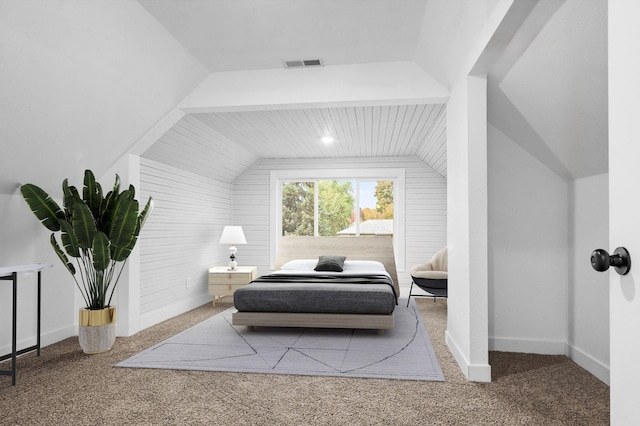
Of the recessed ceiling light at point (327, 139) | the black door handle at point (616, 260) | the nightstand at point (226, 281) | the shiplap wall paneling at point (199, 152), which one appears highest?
the recessed ceiling light at point (327, 139)

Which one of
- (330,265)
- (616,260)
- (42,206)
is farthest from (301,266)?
(616,260)

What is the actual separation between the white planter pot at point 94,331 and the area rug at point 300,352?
1.16ft

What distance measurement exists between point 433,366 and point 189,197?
3973mm

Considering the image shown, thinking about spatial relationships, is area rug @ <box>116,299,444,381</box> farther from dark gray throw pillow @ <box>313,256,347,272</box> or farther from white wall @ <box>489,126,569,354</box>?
dark gray throw pillow @ <box>313,256,347,272</box>

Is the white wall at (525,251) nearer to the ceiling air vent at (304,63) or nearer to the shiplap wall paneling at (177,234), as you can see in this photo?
the ceiling air vent at (304,63)

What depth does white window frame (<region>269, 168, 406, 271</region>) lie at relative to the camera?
22.4 feet

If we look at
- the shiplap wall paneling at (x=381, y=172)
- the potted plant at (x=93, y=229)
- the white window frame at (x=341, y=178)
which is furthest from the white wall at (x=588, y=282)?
the potted plant at (x=93, y=229)

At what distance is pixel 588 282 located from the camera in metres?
3.17

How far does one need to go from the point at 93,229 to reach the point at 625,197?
11.6 feet

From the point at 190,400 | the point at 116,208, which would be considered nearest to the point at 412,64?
the point at 116,208

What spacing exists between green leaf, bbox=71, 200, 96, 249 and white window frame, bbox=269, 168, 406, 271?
3.87m

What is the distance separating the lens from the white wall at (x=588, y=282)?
9.66 ft

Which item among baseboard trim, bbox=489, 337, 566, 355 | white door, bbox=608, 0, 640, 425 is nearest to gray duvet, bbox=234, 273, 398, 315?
baseboard trim, bbox=489, 337, 566, 355

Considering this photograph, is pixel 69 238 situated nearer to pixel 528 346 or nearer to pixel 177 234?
pixel 177 234
